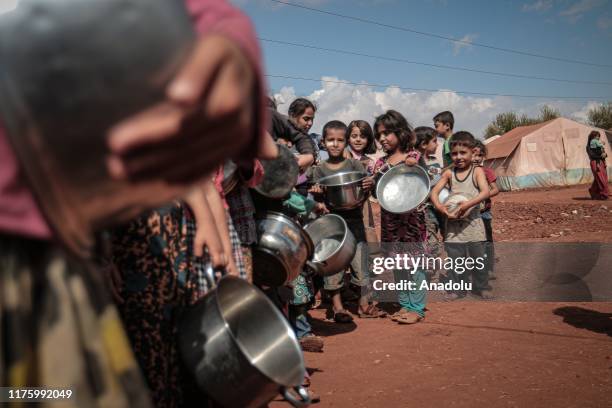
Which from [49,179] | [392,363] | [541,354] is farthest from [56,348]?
[541,354]

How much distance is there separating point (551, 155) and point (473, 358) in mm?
23204

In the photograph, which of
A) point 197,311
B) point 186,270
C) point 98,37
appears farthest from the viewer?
point 186,270

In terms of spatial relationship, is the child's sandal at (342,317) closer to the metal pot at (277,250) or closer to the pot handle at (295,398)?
the metal pot at (277,250)

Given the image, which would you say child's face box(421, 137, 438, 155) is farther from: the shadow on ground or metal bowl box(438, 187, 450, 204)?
the shadow on ground

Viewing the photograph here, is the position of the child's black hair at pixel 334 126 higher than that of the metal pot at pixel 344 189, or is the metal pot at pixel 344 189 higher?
the child's black hair at pixel 334 126

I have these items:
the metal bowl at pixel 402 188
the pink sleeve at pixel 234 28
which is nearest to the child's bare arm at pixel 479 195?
the metal bowl at pixel 402 188

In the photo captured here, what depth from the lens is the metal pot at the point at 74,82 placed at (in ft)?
→ 1.88

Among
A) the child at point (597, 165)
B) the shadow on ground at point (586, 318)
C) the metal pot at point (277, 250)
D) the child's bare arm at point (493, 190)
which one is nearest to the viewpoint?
the metal pot at point (277, 250)

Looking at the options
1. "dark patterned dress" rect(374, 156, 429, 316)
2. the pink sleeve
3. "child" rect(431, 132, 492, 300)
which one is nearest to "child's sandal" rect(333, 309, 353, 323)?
"dark patterned dress" rect(374, 156, 429, 316)

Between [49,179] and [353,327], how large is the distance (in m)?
4.52

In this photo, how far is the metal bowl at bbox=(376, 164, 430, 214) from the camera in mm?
4785

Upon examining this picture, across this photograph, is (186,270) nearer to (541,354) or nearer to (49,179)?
(49,179)

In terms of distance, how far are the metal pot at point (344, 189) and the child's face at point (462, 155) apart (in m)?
1.18

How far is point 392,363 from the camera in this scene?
3.75m
